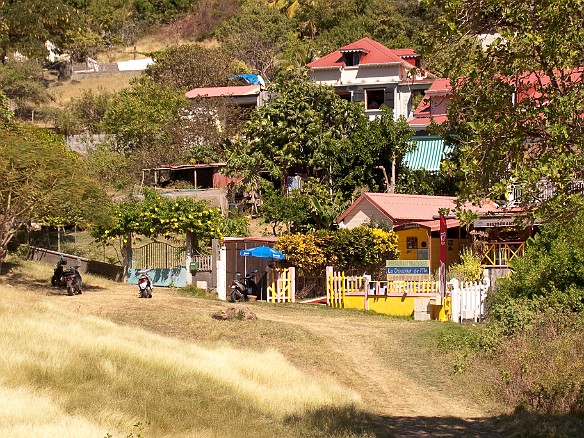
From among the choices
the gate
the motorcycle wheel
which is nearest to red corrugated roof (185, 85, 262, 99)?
the gate

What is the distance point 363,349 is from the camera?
24.3 meters

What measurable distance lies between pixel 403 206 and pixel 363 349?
1458 cm

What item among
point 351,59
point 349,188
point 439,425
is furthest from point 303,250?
point 351,59

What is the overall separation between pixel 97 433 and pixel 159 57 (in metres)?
66.3

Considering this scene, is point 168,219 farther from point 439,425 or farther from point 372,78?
point 372,78

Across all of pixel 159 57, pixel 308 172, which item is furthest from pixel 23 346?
pixel 159 57

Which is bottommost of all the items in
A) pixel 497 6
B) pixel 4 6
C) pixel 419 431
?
pixel 419 431

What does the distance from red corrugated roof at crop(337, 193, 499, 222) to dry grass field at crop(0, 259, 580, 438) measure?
8.45 metres

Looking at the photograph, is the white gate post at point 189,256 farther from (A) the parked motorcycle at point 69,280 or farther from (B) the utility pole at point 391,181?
(B) the utility pole at point 391,181

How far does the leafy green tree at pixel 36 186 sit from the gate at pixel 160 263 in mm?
3976

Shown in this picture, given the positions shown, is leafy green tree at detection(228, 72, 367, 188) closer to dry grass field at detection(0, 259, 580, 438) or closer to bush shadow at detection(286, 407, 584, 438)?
dry grass field at detection(0, 259, 580, 438)

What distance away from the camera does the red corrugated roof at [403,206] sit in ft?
120

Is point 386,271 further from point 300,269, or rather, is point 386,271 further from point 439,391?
point 439,391

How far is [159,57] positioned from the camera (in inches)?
3014
